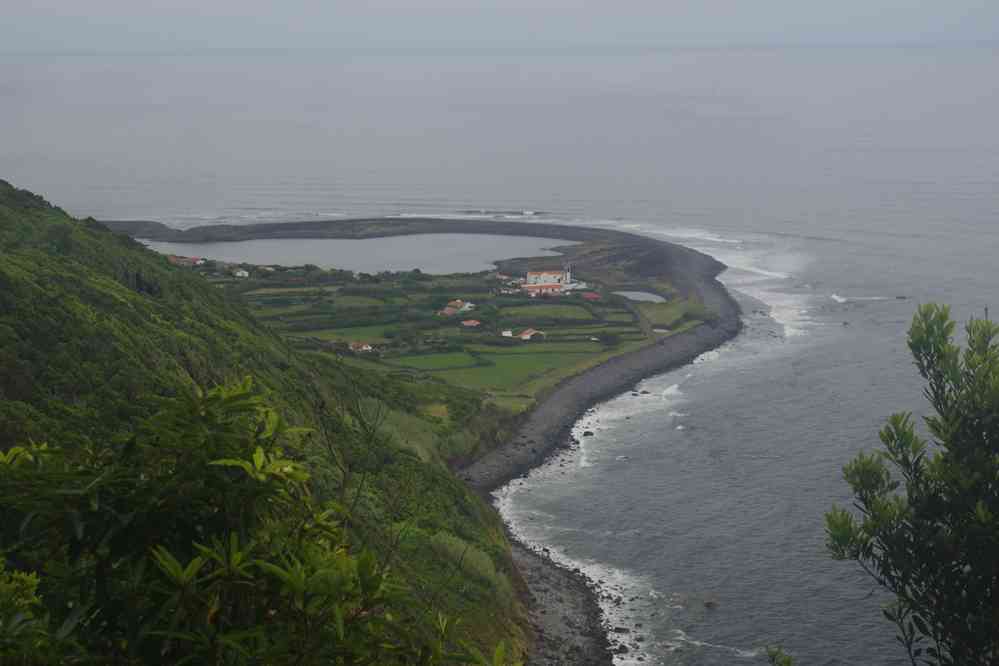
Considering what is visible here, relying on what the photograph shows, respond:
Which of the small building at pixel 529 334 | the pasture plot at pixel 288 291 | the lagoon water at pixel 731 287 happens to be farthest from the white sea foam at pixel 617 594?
the pasture plot at pixel 288 291

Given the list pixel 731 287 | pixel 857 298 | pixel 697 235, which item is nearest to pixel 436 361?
pixel 731 287

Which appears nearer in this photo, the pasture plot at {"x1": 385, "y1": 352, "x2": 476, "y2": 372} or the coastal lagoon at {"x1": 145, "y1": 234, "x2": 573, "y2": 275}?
the pasture plot at {"x1": 385, "y1": 352, "x2": 476, "y2": 372}

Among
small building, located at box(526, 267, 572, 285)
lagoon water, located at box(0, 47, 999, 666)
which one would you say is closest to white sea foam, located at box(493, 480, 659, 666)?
lagoon water, located at box(0, 47, 999, 666)

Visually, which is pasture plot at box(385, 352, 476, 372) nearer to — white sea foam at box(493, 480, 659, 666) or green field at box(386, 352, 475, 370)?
green field at box(386, 352, 475, 370)

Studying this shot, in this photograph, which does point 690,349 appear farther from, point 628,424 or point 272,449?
point 272,449

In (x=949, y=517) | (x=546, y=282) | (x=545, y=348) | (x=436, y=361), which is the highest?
(x=949, y=517)

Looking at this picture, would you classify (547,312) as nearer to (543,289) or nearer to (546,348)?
(543,289)

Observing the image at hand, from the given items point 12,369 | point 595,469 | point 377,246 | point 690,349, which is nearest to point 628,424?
point 595,469
